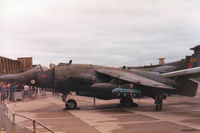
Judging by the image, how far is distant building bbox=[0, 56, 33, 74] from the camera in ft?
92.1

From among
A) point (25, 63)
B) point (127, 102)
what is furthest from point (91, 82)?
point (25, 63)

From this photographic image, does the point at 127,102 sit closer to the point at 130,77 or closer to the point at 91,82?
the point at 130,77

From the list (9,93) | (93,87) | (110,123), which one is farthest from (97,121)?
(9,93)

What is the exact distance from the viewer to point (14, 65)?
3300 centimetres

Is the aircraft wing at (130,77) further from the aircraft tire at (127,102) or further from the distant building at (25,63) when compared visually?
the distant building at (25,63)

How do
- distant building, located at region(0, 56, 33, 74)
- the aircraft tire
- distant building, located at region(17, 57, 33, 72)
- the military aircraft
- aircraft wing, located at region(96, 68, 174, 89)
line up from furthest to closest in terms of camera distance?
1. distant building, located at region(17, 57, 33, 72)
2. distant building, located at region(0, 56, 33, 74)
3. the aircraft tire
4. the military aircraft
5. aircraft wing, located at region(96, 68, 174, 89)

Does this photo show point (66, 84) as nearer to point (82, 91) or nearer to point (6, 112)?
point (82, 91)

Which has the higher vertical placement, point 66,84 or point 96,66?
point 96,66

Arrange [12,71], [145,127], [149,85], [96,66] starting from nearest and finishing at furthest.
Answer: [145,127], [149,85], [96,66], [12,71]

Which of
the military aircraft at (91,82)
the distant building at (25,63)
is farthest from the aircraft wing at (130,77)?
the distant building at (25,63)

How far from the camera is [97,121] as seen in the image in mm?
10203

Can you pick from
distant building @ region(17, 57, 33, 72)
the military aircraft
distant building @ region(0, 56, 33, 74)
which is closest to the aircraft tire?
the military aircraft

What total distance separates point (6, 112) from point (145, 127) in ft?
17.6

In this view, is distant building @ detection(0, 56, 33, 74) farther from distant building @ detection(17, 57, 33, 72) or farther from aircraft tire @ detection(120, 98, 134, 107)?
aircraft tire @ detection(120, 98, 134, 107)
